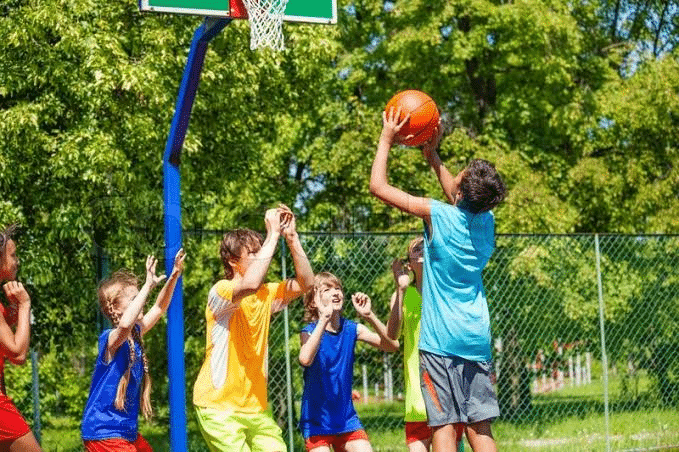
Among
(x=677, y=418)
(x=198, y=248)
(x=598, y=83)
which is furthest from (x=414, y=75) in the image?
(x=677, y=418)

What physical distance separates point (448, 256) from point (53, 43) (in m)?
7.96

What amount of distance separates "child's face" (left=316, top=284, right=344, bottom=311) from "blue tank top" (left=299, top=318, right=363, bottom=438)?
0.74ft

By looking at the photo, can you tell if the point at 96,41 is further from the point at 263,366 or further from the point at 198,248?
the point at 263,366

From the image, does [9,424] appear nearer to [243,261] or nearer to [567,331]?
[243,261]

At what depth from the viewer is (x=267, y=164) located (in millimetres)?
17453

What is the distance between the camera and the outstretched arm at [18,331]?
227 inches

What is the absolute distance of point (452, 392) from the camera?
17.8ft

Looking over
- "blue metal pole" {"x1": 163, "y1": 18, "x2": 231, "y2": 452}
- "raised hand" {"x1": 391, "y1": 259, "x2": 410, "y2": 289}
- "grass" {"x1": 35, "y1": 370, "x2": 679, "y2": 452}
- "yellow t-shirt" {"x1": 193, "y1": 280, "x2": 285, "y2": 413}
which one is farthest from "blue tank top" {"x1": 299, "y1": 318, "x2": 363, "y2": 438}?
"grass" {"x1": 35, "y1": 370, "x2": 679, "y2": 452}

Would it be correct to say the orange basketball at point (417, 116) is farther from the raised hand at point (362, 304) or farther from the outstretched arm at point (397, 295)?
the raised hand at point (362, 304)

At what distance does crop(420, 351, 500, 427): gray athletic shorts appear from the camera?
5.42 m

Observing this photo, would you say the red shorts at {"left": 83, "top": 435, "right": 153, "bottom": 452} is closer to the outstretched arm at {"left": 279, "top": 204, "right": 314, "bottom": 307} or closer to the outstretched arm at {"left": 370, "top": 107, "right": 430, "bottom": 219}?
the outstretched arm at {"left": 279, "top": 204, "right": 314, "bottom": 307}

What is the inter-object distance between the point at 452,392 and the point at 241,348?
1.12 m

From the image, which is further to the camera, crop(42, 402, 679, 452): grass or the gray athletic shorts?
crop(42, 402, 679, 452): grass

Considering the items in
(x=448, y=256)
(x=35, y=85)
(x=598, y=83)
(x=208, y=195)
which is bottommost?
(x=448, y=256)
